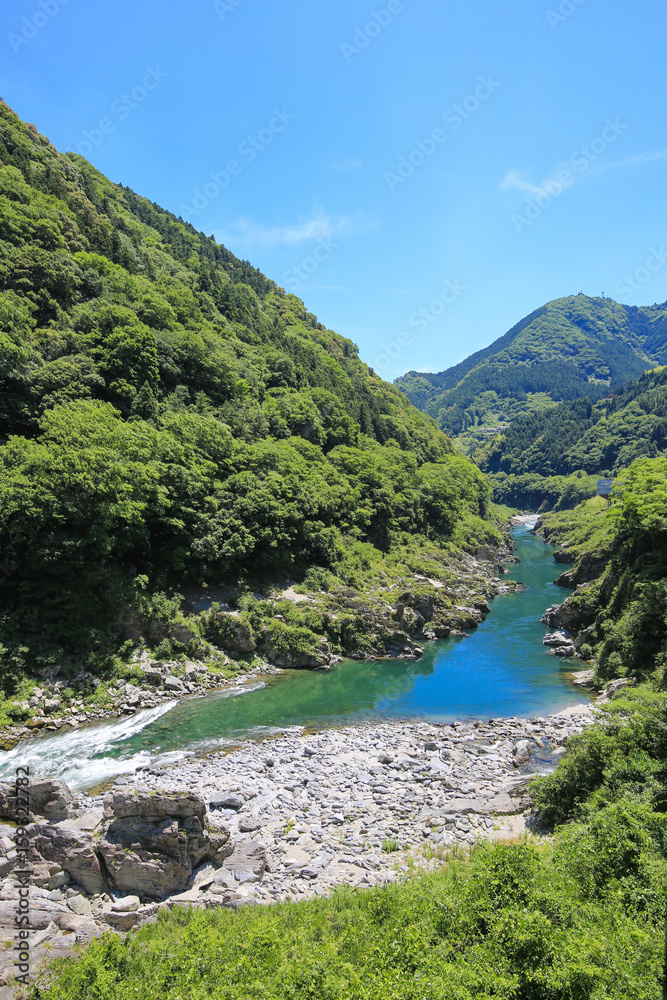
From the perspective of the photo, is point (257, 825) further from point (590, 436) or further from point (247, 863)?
point (590, 436)

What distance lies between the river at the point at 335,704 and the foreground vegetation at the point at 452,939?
35.7 ft

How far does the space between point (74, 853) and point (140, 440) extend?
2472cm

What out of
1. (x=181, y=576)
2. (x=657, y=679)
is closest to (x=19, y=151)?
(x=181, y=576)

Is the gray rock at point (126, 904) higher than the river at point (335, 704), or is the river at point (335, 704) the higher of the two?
the gray rock at point (126, 904)

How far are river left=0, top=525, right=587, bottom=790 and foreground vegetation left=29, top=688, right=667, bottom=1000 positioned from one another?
35.7 ft

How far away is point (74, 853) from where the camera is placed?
11.0 m

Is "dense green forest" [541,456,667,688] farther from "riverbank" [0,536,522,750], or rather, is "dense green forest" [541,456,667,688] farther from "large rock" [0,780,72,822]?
"large rock" [0,780,72,822]

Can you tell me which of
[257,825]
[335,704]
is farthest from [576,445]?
[257,825]

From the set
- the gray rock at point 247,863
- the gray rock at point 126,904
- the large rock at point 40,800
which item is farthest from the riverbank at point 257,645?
the gray rock at point 247,863

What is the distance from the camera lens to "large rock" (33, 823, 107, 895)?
1080cm

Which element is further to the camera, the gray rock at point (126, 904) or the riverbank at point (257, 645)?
the riverbank at point (257, 645)

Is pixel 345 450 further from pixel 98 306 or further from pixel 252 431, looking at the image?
pixel 98 306

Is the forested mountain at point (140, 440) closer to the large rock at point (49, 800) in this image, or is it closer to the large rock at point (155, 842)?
the large rock at point (49, 800)

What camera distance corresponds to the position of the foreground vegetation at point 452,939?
638 cm
